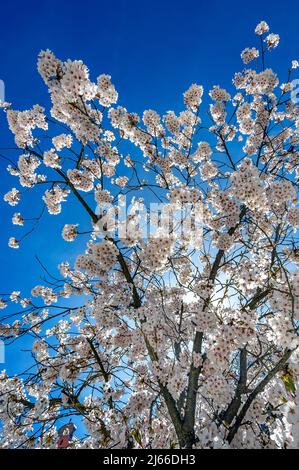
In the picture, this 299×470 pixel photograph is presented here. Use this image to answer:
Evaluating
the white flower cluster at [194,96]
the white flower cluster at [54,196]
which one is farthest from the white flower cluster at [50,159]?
the white flower cluster at [194,96]

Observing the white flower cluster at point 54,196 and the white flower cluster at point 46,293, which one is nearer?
the white flower cluster at point 54,196

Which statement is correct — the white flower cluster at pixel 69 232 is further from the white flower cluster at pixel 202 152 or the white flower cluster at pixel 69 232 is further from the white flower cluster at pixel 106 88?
the white flower cluster at pixel 202 152

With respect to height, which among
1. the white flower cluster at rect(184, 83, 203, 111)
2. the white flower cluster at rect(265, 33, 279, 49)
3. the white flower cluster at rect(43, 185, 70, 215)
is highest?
the white flower cluster at rect(265, 33, 279, 49)

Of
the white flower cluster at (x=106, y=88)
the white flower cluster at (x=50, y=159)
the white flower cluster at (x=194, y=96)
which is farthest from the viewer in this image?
the white flower cluster at (x=194, y=96)

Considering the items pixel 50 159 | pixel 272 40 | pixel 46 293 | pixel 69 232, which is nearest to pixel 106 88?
pixel 50 159

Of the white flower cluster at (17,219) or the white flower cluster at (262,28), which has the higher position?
the white flower cluster at (262,28)

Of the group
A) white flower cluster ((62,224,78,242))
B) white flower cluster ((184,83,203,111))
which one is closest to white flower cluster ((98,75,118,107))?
white flower cluster ((184,83,203,111))

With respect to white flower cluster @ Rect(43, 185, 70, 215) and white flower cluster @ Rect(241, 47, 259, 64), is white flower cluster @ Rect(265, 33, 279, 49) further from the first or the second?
white flower cluster @ Rect(43, 185, 70, 215)

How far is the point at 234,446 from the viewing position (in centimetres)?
479

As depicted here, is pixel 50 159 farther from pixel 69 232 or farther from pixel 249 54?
pixel 249 54

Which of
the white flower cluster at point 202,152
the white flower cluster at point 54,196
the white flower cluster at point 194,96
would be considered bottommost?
the white flower cluster at point 54,196

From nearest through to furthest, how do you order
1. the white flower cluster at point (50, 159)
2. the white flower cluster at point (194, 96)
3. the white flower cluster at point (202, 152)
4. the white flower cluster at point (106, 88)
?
the white flower cluster at point (106, 88) → the white flower cluster at point (50, 159) → the white flower cluster at point (194, 96) → the white flower cluster at point (202, 152)

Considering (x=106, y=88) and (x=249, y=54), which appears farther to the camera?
(x=249, y=54)

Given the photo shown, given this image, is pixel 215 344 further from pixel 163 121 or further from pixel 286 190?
pixel 163 121
